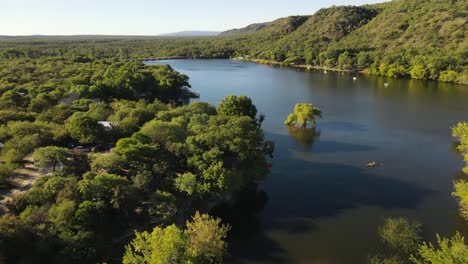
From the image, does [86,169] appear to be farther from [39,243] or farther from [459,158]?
[459,158]

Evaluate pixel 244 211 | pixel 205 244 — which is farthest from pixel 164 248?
pixel 244 211

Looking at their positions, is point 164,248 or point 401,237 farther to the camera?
point 401,237

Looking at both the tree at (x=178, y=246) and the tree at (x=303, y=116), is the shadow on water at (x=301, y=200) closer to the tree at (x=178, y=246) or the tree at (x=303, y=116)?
the tree at (x=178, y=246)

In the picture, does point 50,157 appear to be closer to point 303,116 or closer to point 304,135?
point 304,135

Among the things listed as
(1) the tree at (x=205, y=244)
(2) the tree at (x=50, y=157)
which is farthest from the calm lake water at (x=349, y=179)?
(2) the tree at (x=50, y=157)

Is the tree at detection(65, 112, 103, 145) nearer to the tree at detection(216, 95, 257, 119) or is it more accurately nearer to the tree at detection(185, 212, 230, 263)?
the tree at detection(216, 95, 257, 119)

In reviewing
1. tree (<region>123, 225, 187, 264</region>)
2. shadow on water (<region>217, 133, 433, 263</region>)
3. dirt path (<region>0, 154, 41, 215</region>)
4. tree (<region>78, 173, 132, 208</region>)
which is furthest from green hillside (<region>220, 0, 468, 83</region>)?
dirt path (<region>0, 154, 41, 215</region>)

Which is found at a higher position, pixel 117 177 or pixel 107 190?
pixel 117 177
